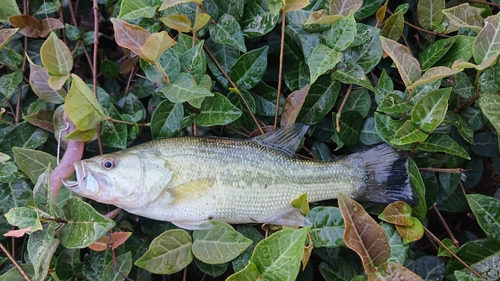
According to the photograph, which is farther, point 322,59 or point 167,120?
point 167,120

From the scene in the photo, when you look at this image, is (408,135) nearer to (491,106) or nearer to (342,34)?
(491,106)

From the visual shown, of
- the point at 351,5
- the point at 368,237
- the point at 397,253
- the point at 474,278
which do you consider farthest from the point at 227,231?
the point at 351,5

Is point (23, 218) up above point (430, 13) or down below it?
below

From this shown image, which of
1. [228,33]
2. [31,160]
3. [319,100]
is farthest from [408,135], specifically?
[31,160]

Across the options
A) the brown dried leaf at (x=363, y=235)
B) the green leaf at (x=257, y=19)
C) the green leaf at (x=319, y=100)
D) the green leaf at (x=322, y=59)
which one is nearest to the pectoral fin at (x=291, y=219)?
the brown dried leaf at (x=363, y=235)

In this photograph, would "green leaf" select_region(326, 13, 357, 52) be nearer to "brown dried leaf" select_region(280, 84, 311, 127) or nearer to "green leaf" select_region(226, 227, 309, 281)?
"brown dried leaf" select_region(280, 84, 311, 127)

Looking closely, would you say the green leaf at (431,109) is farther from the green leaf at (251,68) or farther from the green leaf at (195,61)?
the green leaf at (195,61)
